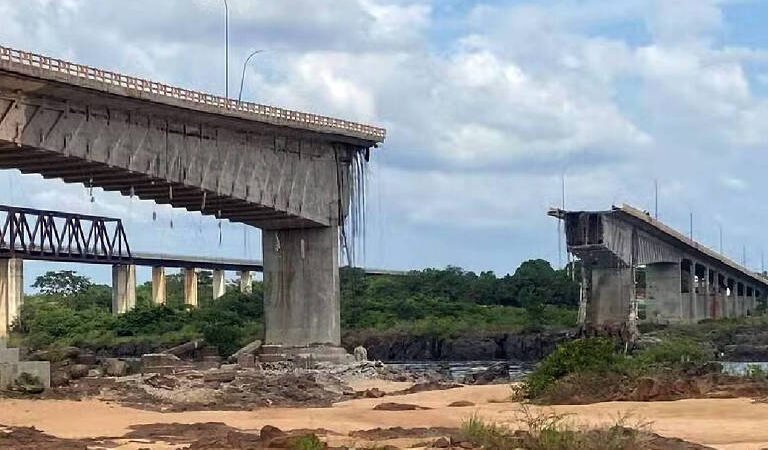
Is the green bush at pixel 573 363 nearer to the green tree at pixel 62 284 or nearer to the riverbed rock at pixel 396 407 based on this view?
the riverbed rock at pixel 396 407

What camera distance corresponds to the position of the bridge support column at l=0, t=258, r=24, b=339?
96.6 meters

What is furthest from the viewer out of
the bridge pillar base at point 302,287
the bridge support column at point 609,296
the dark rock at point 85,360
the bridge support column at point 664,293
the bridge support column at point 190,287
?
the bridge support column at point 190,287

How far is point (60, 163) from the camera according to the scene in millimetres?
51812

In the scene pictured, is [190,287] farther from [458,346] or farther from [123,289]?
[458,346]

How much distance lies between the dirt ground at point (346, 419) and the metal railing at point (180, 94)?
14043 millimetres

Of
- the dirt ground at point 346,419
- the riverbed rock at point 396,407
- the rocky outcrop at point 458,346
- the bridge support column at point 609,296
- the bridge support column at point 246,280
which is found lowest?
the rocky outcrop at point 458,346

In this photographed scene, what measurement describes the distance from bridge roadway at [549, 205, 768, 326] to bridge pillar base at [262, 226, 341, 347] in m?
30.2

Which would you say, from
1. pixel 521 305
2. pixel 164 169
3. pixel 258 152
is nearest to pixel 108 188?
pixel 164 169

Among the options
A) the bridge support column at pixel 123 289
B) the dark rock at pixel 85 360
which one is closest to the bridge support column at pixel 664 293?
the bridge support column at pixel 123 289

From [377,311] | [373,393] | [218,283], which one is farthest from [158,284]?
[373,393]

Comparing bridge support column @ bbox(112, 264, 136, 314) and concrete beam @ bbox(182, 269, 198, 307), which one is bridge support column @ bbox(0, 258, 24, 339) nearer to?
bridge support column @ bbox(112, 264, 136, 314)

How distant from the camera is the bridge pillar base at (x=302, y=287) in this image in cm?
6669

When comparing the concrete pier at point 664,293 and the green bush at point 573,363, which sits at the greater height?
the concrete pier at point 664,293

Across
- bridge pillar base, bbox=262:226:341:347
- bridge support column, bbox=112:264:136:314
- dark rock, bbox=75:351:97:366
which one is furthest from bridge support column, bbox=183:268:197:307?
dark rock, bbox=75:351:97:366
